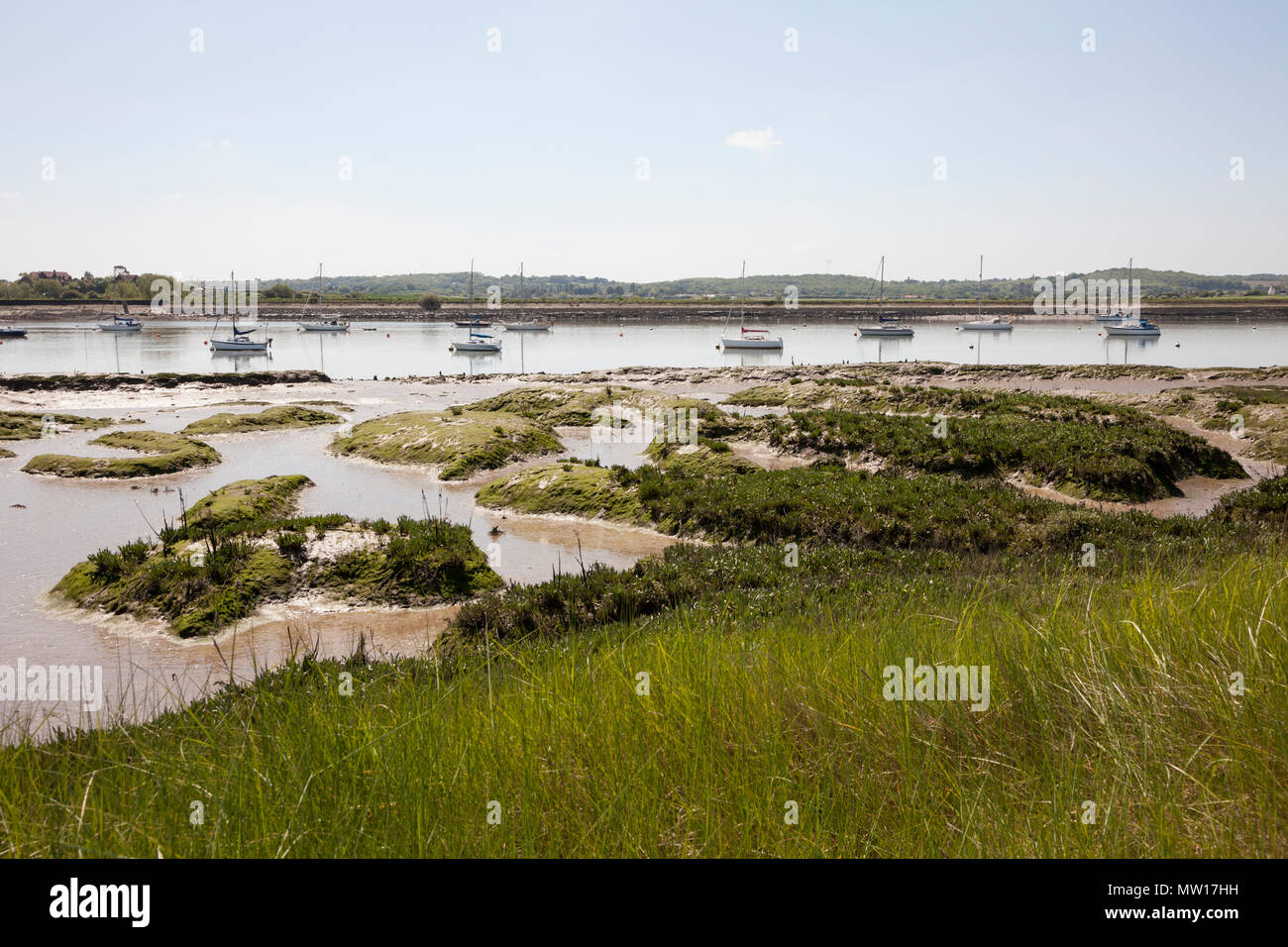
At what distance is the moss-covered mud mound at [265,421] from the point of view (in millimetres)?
35469

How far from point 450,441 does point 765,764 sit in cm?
2543

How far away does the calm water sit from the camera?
75.0 meters

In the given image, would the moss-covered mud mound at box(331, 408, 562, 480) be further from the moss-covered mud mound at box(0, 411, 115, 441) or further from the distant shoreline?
the distant shoreline

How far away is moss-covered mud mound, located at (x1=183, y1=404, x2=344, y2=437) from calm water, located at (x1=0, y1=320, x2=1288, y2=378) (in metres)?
29.2

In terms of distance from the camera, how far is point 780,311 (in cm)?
16088

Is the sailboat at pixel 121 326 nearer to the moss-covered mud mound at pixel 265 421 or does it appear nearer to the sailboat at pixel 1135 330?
the moss-covered mud mound at pixel 265 421
